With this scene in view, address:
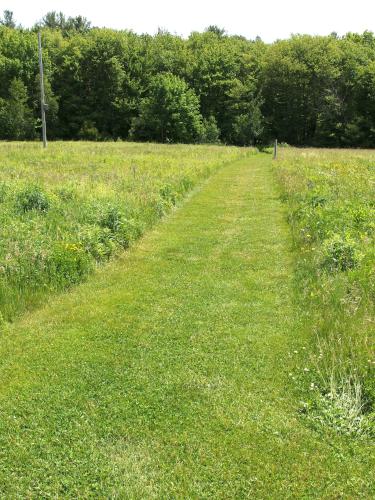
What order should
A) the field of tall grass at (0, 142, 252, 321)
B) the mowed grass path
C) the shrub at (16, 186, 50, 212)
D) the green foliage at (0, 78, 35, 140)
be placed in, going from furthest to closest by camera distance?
the green foliage at (0, 78, 35, 140) < the shrub at (16, 186, 50, 212) < the field of tall grass at (0, 142, 252, 321) < the mowed grass path

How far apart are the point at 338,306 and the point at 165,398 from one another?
2735 millimetres

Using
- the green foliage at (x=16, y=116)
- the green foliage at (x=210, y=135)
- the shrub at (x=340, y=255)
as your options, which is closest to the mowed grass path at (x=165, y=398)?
the shrub at (x=340, y=255)

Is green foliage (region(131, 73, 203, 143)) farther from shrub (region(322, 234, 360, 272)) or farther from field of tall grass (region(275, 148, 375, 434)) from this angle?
shrub (region(322, 234, 360, 272))

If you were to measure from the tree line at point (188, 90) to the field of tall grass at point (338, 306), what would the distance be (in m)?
49.6

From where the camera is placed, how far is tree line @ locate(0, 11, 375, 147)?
57.7 metres

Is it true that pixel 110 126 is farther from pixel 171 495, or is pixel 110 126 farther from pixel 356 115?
pixel 171 495

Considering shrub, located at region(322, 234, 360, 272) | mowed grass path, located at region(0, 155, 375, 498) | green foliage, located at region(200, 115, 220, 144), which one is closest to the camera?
mowed grass path, located at region(0, 155, 375, 498)

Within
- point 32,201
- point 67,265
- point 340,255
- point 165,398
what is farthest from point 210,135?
point 165,398

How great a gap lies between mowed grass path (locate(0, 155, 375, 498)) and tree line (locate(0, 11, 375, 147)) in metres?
52.4

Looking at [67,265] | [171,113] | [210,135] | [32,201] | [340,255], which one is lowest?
[67,265]

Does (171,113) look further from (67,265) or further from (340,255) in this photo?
(340,255)

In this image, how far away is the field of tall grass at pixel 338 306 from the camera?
4.23m

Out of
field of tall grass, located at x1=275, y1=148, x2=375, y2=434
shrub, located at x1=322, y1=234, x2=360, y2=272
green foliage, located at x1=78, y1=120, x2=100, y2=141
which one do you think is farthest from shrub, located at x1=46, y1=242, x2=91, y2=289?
green foliage, located at x1=78, y1=120, x2=100, y2=141

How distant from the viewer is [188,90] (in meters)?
61.4
